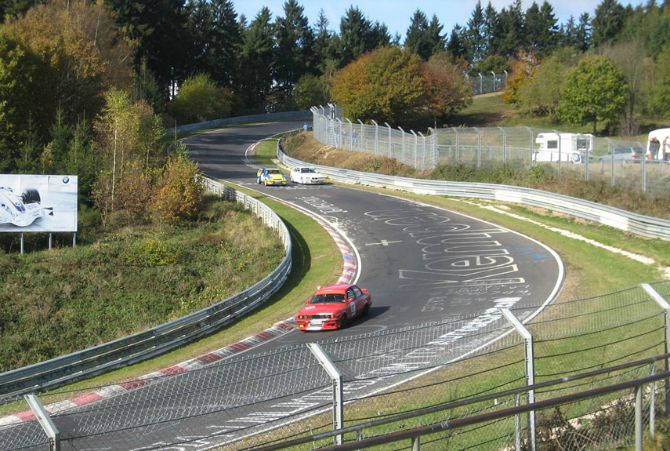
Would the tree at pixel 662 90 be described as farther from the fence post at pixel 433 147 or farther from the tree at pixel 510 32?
the tree at pixel 510 32

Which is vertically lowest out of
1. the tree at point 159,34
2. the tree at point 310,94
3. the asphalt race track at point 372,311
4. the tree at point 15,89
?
the asphalt race track at point 372,311

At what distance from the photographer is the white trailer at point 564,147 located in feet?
148

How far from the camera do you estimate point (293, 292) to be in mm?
30031

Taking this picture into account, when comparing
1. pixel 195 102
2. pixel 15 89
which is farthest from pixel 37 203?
pixel 195 102

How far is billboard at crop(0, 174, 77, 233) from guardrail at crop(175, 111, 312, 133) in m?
56.4

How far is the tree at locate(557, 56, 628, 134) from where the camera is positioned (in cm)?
8012

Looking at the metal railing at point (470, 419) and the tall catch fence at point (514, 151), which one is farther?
the tall catch fence at point (514, 151)

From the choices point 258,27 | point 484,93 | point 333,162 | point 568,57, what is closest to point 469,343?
point 333,162

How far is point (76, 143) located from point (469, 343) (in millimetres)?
44571

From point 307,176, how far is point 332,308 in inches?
1419

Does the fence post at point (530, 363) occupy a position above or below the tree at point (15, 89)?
below

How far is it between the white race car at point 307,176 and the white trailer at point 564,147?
51.5 ft

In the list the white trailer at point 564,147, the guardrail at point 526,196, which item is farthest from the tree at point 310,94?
the white trailer at point 564,147

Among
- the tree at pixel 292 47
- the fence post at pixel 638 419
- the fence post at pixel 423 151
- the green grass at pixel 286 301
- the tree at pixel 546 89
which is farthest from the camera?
the tree at pixel 292 47
